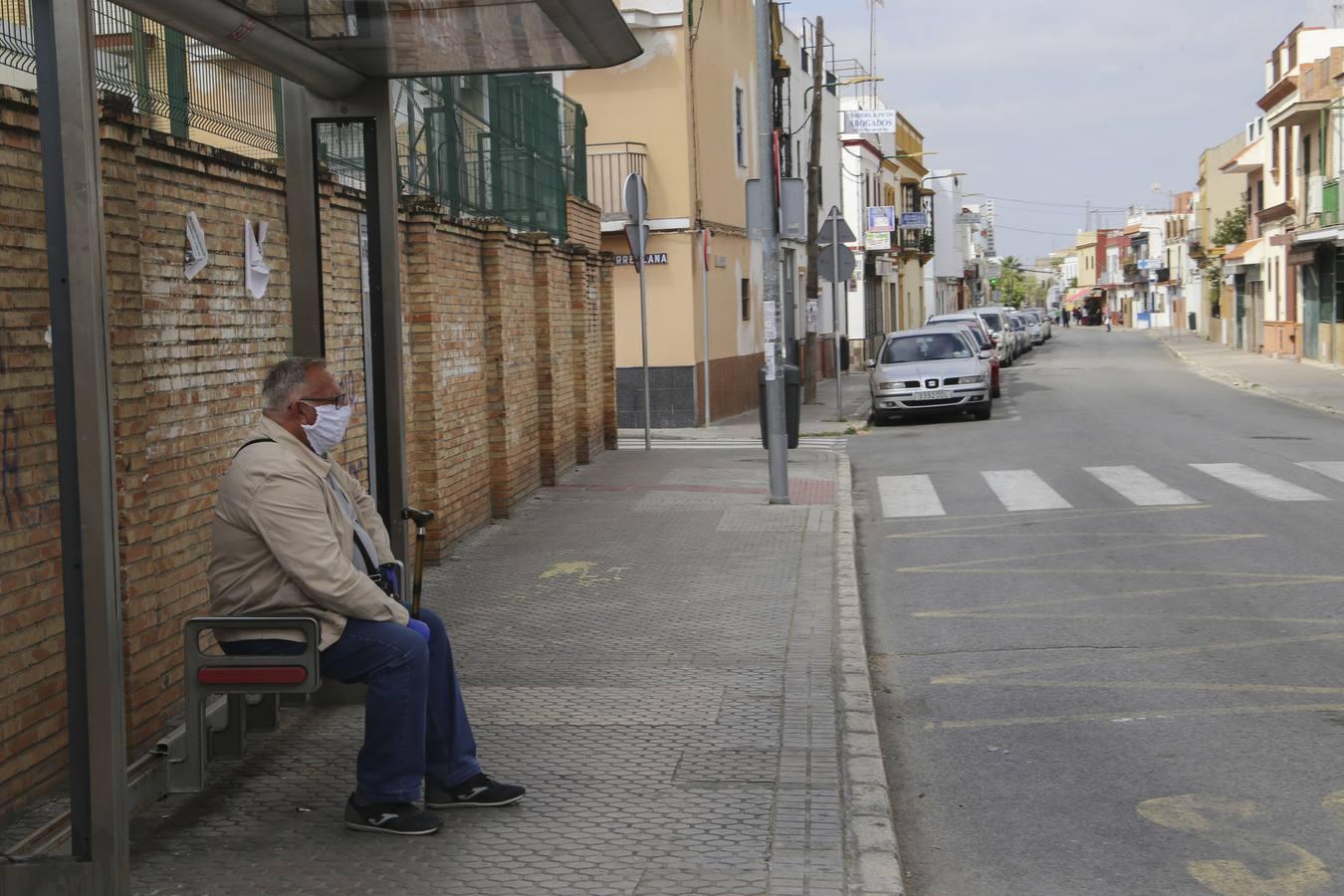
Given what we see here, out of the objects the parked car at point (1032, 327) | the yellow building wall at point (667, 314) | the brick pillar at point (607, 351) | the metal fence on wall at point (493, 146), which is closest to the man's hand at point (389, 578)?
the metal fence on wall at point (493, 146)

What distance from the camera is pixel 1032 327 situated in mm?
69625

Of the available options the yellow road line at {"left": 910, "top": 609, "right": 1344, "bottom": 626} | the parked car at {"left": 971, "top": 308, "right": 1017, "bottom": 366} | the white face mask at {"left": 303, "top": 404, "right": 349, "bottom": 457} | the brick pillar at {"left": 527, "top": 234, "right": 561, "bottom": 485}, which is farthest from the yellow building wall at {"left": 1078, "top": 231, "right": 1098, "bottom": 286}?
the white face mask at {"left": 303, "top": 404, "right": 349, "bottom": 457}

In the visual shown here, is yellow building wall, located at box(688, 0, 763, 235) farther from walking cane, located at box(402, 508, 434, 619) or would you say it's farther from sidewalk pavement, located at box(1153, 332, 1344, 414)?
walking cane, located at box(402, 508, 434, 619)

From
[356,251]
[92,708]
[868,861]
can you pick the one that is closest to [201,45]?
[356,251]

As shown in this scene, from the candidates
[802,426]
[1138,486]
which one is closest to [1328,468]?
[1138,486]

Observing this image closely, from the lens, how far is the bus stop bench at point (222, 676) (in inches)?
200

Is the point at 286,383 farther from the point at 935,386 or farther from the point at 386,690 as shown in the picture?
the point at 935,386

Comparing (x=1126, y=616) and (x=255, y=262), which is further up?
(x=255, y=262)

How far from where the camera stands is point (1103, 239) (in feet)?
538

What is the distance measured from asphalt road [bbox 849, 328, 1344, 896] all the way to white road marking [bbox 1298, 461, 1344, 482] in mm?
88

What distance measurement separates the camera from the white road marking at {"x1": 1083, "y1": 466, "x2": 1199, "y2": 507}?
14.1m

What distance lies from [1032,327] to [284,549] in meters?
67.2

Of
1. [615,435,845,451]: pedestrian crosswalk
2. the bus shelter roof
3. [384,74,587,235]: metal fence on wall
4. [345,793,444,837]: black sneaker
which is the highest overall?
[384,74,587,235]: metal fence on wall

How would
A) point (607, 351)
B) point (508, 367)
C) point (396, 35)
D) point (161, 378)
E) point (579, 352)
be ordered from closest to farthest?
point (396, 35) → point (161, 378) → point (508, 367) → point (579, 352) → point (607, 351)
